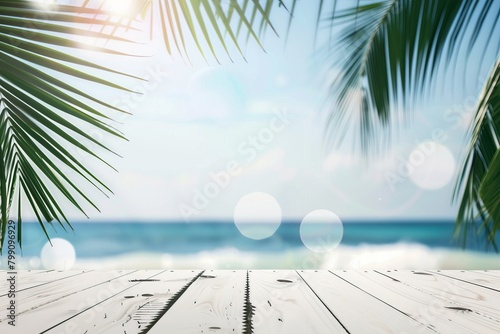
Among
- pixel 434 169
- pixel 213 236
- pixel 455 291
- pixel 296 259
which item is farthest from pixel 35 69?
pixel 213 236

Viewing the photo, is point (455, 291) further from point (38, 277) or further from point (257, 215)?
point (257, 215)

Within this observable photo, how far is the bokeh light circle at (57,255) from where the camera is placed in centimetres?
563

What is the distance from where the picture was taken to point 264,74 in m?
7.61

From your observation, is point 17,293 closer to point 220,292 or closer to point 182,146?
point 220,292

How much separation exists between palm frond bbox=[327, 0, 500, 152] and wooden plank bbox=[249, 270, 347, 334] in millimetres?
369

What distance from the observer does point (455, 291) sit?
126 cm

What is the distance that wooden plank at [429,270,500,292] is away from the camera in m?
1.38

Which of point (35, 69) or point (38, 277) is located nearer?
point (35, 69)

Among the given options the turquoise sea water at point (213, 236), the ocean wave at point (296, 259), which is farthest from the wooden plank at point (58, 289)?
the turquoise sea water at point (213, 236)

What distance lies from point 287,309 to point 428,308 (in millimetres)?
327

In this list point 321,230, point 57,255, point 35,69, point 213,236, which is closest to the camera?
point 35,69

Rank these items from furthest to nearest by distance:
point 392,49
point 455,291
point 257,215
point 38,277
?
point 257,215, point 38,277, point 455,291, point 392,49

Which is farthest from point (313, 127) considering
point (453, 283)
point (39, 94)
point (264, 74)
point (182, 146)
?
point (39, 94)

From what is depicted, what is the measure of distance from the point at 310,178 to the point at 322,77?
20.3 ft
